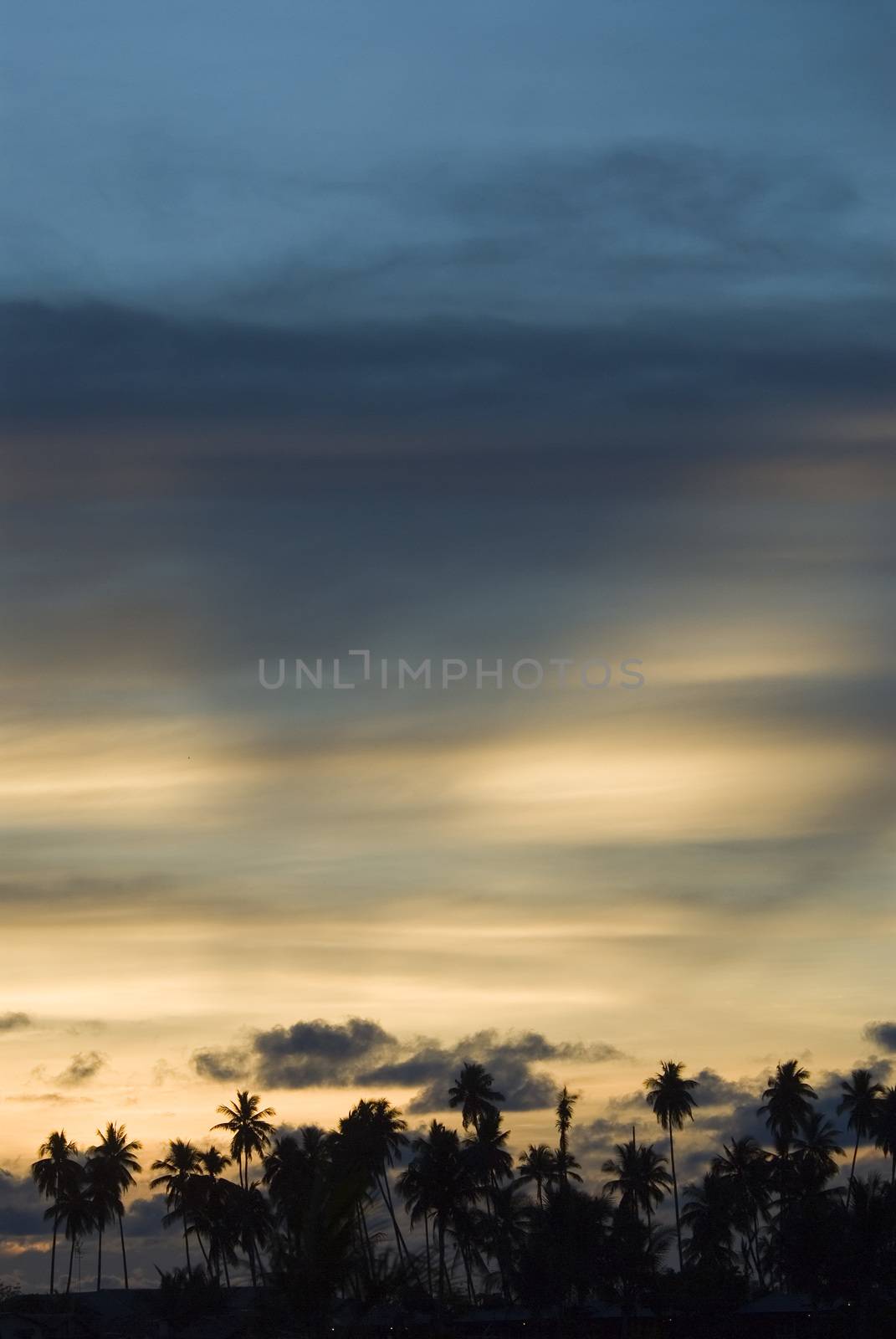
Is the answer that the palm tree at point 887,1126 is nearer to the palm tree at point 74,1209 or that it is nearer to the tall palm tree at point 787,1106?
the tall palm tree at point 787,1106

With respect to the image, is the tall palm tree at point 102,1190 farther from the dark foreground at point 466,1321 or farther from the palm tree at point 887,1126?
the palm tree at point 887,1126

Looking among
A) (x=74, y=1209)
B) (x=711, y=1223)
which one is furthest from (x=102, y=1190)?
(x=711, y=1223)

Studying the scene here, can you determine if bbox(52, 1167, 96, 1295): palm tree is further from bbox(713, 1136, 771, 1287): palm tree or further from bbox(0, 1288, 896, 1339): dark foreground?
bbox(713, 1136, 771, 1287): palm tree

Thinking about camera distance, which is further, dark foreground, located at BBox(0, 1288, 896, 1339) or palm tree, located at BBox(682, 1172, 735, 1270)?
palm tree, located at BBox(682, 1172, 735, 1270)

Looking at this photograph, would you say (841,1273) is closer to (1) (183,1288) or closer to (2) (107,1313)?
(1) (183,1288)

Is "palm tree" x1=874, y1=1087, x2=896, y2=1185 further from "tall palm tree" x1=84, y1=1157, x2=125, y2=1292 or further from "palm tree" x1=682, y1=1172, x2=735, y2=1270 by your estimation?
"tall palm tree" x1=84, y1=1157, x2=125, y2=1292

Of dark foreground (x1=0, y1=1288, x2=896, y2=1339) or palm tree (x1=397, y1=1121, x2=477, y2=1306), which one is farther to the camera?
palm tree (x1=397, y1=1121, x2=477, y2=1306)

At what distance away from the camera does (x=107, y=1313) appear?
355 feet

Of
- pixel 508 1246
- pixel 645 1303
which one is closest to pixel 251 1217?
pixel 508 1246

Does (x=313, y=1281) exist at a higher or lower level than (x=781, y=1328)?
higher

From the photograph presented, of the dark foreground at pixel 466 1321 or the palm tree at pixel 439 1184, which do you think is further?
the palm tree at pixel 439 1184

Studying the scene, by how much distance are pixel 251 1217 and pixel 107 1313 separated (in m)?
12.2

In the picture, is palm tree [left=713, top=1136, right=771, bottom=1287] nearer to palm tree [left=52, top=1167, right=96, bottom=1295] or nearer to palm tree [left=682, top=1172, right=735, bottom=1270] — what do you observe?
palm tree [left=682, top=1172, right=735, bottom=1270]

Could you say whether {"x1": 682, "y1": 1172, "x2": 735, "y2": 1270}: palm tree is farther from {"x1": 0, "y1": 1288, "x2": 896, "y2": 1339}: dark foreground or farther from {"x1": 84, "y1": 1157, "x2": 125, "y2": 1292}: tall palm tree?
{"x1": 84, "y1": 1157, "x2": 125, "y2": 1292}: tall palm tree
